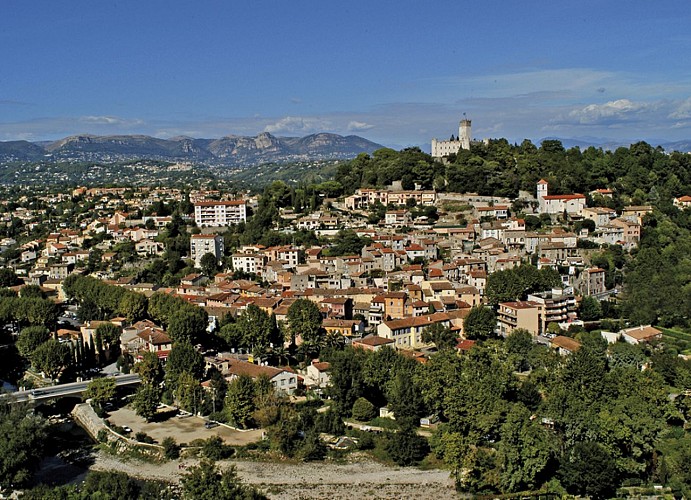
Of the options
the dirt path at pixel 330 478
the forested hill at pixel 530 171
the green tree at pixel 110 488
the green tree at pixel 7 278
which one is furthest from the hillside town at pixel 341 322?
the green tree at pixel 110 488

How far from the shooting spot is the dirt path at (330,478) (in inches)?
530

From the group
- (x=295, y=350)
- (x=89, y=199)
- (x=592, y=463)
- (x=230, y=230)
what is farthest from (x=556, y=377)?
(x=89, y=199)

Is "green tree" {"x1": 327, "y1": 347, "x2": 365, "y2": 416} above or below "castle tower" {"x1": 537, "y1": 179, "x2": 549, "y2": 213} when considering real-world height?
below

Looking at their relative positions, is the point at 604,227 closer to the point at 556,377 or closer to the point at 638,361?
the point at 638,361

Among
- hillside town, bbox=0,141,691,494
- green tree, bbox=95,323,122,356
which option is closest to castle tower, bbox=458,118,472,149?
hillside town, bbox=0,141,691,494

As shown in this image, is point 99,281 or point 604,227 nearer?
A: point 99,281

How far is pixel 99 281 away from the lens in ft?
90.2

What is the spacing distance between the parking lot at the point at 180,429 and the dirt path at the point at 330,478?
1060 millimetres

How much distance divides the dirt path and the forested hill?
22648 millimetres

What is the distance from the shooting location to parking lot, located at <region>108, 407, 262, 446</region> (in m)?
15.9

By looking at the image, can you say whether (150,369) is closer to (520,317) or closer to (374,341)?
(374,341)

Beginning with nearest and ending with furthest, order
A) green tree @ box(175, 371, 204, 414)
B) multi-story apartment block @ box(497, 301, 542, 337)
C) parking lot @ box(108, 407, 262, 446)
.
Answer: parking lot @ box(108, 407, 262, 446), green tree @ box(175, 371, 204, 414), multi-story apartment block @ box(497, 301, 542, 337)

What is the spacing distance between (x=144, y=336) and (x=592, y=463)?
43.9 feet

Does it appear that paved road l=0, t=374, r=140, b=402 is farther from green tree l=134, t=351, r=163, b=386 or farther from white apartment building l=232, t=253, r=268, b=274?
white apartment building l=232, t=253, r=268, b=274
